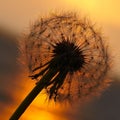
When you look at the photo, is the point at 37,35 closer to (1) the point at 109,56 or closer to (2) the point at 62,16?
(2) the point at 62,16

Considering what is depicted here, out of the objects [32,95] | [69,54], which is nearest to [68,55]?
[69,54]

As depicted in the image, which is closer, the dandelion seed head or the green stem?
the green stem

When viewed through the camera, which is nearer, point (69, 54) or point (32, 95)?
point (32, 95)

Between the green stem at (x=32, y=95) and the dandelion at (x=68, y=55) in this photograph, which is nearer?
the green stem at (x=32, y=95)

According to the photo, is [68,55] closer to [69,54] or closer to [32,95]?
[69,54]

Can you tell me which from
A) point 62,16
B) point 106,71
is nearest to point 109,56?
point 106,71
